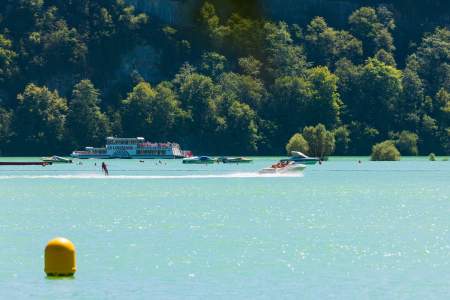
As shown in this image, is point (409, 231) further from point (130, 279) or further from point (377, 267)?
point (130, 279)

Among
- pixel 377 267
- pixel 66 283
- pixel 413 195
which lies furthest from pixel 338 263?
pixel 413 195

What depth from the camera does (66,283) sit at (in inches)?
3295

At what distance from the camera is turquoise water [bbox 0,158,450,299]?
81.8 m

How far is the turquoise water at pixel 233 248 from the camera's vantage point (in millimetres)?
81812

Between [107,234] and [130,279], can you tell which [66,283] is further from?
[107,234]

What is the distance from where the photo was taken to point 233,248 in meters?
103

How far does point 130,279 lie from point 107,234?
30.3m

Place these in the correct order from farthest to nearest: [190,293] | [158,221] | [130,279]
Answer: [158,221], [130,279], [190,293]

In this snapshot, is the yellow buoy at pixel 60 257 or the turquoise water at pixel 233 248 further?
the yellow buoy at pixel 60 257

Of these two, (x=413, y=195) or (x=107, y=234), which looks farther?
(x=413, y=195)

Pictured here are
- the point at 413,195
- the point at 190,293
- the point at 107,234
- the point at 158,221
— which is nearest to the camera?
the point at 190,293

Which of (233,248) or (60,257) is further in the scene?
(233,248)

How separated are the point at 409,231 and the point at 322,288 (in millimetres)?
37355

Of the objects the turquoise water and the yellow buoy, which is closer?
the turquoise water
